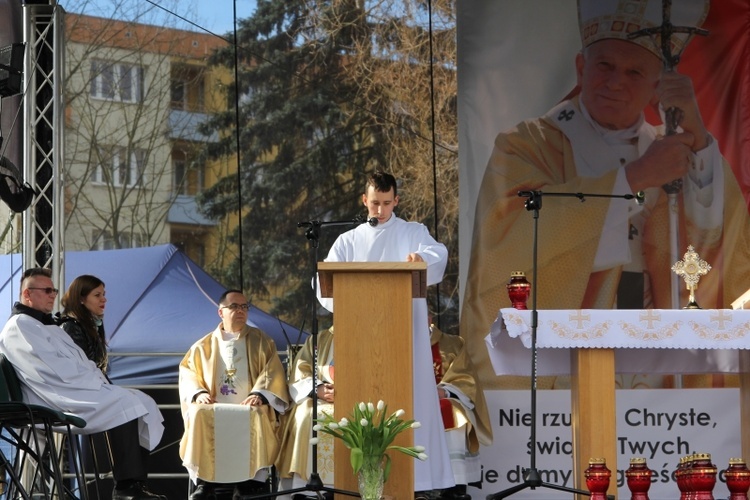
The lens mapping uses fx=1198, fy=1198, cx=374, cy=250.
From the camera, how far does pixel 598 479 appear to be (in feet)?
16.1

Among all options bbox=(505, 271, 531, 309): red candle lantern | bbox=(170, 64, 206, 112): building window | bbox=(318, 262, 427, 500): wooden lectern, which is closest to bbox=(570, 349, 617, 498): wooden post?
bbox=(505, 271, 531, 309): red candle lantern

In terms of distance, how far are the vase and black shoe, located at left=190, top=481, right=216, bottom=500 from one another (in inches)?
82.5

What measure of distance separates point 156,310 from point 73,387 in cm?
343

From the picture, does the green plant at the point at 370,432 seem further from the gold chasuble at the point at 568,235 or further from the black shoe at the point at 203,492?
the gold chasuble at the point at 568,235

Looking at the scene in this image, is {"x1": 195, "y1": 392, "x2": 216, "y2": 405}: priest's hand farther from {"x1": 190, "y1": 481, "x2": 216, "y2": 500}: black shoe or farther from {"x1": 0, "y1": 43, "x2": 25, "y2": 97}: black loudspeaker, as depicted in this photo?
{"x1": 0, "y1": 43, "x2": 25, "y2": 97}: black loudspeaker

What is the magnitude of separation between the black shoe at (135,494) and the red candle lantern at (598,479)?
7.93 feet

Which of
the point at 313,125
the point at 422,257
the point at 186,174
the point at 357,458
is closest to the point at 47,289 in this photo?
the point at 422,257

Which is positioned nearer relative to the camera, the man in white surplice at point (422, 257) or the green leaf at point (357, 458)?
the green leaf at point (357, 458)

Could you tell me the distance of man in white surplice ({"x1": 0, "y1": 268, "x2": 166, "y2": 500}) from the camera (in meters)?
6.08

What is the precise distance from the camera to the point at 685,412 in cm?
752

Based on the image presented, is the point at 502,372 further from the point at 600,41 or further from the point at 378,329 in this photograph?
the point at 600,41

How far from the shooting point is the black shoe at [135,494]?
6.27m

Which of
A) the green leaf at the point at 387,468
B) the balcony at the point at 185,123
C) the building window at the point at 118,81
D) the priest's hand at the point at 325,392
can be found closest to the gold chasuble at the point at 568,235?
the priest's hand at the point at 325,392

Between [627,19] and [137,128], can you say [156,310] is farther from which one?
[137,128]
